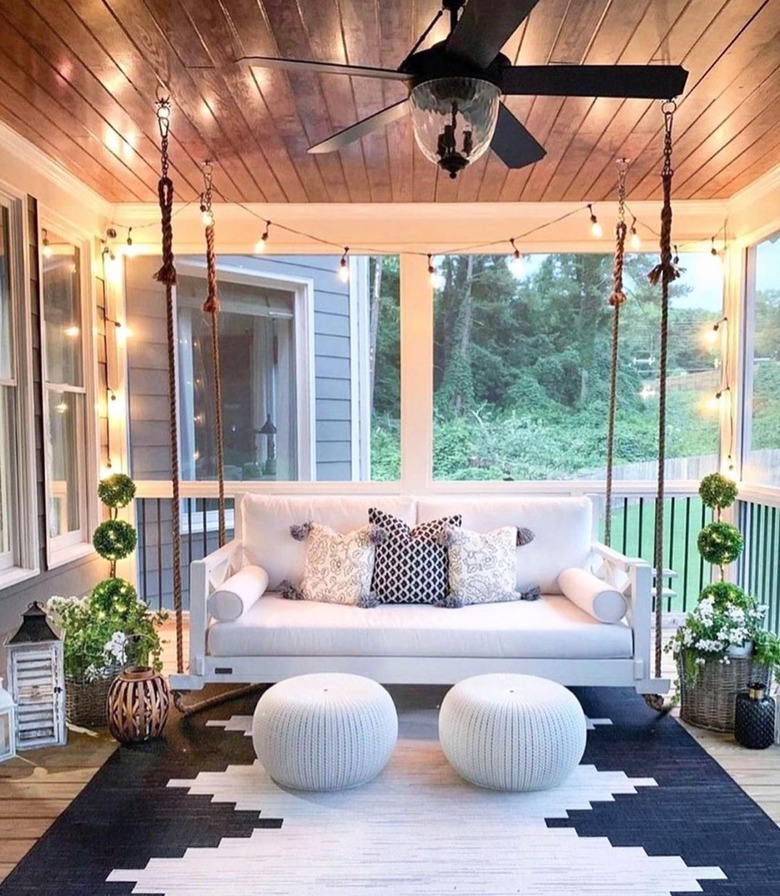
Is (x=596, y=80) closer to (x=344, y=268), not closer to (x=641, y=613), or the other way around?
(x=641, y=613)

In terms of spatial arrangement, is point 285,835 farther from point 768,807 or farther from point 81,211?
point 81,211

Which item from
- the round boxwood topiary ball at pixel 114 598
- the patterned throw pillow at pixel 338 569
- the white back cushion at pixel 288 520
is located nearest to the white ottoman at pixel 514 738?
the patterned throw pillow at pixel 338 569

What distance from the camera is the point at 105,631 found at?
10.7 ft

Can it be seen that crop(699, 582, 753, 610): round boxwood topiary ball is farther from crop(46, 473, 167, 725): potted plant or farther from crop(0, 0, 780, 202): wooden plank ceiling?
crop(46, 473, 167, 725): potted plant

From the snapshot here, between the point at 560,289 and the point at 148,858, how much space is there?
3.99m

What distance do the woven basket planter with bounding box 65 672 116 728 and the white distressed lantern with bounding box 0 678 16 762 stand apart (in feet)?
1.12

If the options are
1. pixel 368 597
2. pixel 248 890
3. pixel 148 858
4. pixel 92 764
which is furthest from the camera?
pixel 368 597

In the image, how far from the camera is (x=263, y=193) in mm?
4297

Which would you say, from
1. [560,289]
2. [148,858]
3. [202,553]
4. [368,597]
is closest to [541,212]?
[560,289]

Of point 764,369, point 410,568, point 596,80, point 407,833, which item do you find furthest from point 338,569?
point 764,369

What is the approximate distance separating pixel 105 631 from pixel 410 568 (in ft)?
4.94

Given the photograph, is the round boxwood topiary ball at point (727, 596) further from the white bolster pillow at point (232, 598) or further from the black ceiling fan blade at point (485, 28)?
the black ceiling fan blade at point (485, 28)

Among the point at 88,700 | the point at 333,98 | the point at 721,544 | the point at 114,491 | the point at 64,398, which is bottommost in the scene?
the point at 88,700

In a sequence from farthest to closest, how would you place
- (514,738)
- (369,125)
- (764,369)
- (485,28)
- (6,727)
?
(764,369)
(6,727)
(514,738)
(369,125)
(485,28)
